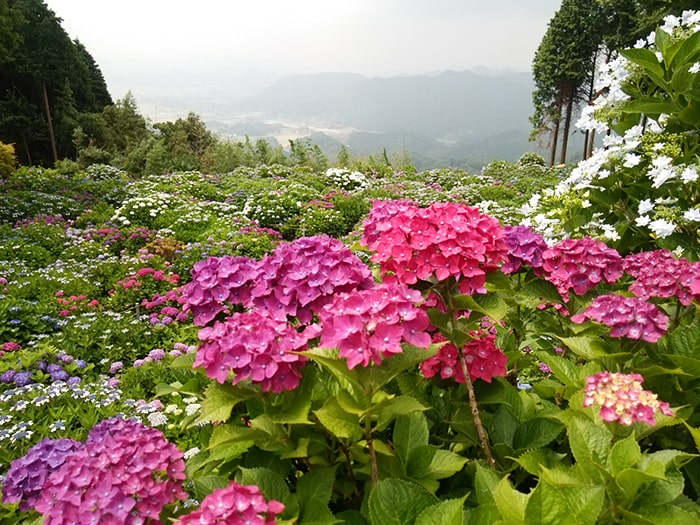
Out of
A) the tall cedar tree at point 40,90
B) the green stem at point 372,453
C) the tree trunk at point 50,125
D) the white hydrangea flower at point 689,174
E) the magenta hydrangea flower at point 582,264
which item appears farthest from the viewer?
the tree trunk at point 50,125

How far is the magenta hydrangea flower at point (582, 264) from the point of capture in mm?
1729

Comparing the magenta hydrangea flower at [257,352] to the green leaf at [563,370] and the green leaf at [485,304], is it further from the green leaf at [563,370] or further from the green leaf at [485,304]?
the green leaf at [563,370]

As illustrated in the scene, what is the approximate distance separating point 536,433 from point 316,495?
0.75 meters

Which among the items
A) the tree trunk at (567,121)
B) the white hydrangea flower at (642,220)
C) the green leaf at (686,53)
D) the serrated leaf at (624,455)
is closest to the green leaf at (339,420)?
the serrated leaf at (624,455)

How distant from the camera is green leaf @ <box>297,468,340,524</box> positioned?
1.14 meters

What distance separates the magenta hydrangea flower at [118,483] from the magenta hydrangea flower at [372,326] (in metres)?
0.56

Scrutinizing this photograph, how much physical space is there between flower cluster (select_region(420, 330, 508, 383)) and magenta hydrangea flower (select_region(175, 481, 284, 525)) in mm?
773

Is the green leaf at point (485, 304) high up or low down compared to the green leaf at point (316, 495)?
up

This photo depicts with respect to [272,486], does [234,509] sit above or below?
A: above

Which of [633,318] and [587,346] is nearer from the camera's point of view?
[633,318]

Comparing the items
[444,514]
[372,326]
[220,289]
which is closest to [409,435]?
[444,514]

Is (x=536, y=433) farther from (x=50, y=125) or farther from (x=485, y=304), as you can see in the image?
(x=50, y=125)

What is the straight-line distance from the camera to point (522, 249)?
178 cm

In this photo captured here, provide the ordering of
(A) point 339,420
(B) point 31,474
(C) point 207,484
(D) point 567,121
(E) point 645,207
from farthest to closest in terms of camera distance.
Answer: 1. (D) point 567,121
2. (E) point 645,207
3. (B) point 31,474
4. (C) point 207,484
5. (A) point 339,420
